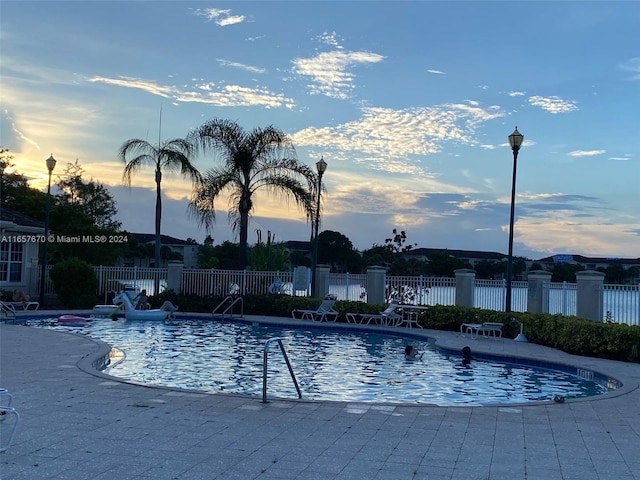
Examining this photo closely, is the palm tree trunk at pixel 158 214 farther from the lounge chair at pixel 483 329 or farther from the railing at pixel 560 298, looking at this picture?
the railing at pixel 560 298

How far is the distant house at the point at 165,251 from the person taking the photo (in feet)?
202

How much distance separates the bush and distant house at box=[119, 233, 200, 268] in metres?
29.6

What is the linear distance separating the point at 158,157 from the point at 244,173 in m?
5.18

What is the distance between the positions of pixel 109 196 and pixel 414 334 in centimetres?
3164

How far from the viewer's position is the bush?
26.8 m

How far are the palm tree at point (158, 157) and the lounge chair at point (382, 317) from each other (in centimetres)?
1102

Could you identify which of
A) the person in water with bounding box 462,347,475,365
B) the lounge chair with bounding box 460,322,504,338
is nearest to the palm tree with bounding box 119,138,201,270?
the lounge chair with bounding box 460,322,504,338

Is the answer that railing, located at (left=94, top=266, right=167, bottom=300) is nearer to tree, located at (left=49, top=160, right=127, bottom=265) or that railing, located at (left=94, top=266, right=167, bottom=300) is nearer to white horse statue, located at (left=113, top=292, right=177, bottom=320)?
white horse statue, located at (left=113, top=292, right=177, bottom=320)

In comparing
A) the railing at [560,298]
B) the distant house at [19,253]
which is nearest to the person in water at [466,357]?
the railing at [560,298]

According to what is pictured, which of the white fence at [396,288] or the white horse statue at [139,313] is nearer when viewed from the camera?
the white fence at [396,288]

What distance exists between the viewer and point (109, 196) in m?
45.6

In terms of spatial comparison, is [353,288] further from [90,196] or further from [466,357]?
[90,196]

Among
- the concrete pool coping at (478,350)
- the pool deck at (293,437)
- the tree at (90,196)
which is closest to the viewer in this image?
the pool deck at (293,437)

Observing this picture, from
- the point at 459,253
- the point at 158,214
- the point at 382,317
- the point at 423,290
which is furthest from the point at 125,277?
the point at 459,253
